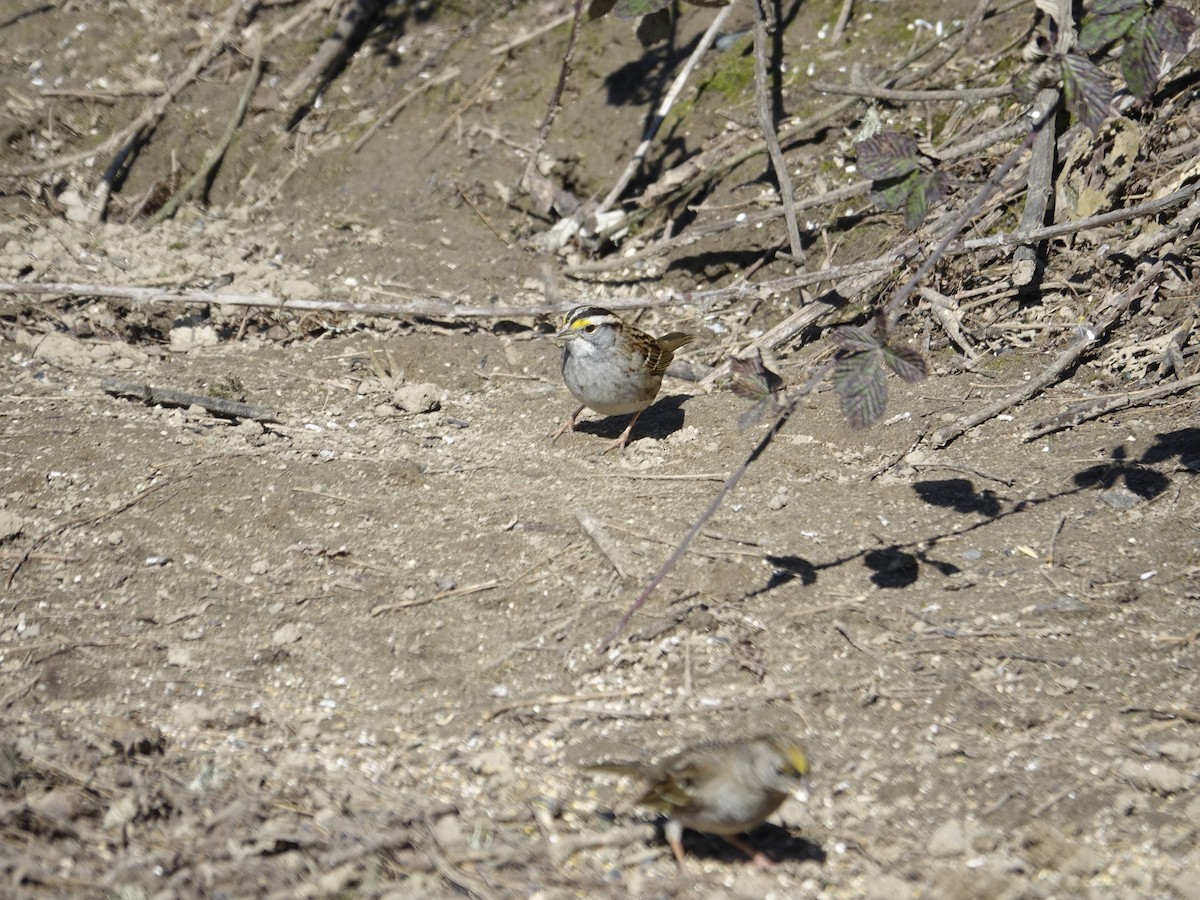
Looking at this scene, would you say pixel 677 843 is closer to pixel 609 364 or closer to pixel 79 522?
pixel 609 364

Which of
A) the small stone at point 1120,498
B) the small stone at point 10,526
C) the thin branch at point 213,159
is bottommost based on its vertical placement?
the small stone at point 1120,498

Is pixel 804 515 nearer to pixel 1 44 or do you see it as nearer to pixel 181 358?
pixel 181 358

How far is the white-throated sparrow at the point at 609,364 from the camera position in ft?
19.7

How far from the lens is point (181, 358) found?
6945mm

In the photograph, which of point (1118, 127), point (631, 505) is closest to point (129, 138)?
point (631, 505)

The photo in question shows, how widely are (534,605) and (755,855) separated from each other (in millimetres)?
1530

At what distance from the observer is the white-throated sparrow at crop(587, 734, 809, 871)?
327cm

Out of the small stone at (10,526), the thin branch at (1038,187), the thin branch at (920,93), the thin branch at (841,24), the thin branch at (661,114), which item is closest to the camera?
the small stone at (10,526)

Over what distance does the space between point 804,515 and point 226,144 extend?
620 centimetres

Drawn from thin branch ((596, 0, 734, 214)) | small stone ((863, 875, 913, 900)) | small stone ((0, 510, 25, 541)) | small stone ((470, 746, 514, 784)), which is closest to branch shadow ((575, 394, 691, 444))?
thin branch ((596, 0, 734, 214))

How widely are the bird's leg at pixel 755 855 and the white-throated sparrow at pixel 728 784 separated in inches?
3.1

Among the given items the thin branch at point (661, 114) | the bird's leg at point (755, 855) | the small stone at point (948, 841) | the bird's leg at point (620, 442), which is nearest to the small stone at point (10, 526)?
the bird's leg at point (620, 442)

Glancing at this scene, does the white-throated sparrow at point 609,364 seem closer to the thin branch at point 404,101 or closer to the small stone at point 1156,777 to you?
the small stone at point 1156,777

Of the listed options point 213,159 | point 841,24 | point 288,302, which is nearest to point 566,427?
point 288,302
